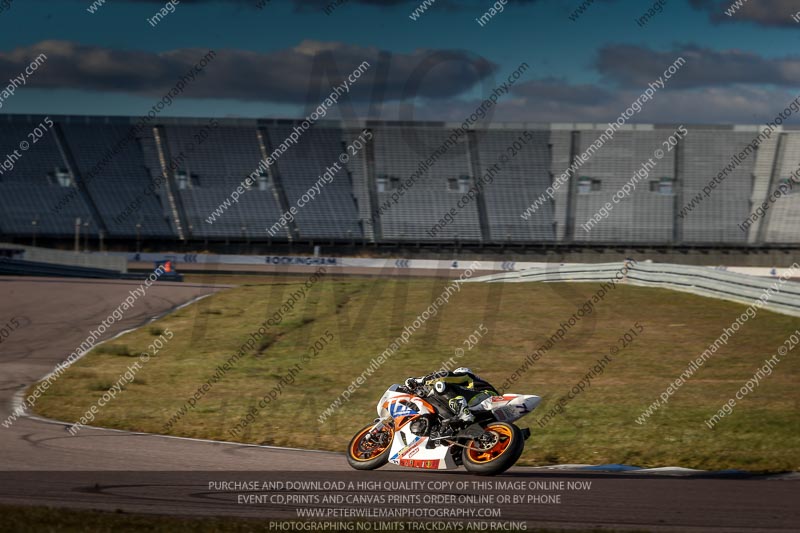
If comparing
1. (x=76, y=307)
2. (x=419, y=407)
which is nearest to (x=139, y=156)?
(x=76, y=307)

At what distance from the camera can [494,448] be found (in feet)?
29.9

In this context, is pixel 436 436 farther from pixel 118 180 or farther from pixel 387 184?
pixel 118 180

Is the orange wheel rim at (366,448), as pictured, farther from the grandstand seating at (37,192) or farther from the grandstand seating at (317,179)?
the grandstand seating at (37,192)

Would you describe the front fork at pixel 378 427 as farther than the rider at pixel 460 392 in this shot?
Yes

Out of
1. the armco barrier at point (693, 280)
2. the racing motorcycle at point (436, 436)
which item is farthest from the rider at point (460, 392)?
→ the armco barrier at point (693, 280)

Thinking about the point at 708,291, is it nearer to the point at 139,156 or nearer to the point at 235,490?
the point at 235,490

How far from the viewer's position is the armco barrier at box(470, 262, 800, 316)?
19625 millimetres

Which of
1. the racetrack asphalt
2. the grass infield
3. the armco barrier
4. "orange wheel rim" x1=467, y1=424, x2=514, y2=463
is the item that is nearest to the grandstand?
the armco barrier

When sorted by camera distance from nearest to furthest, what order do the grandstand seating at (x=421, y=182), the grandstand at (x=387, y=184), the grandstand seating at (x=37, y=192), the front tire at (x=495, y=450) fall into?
the front tire at (x=495, y=450), the grandstand at (x=387, y=184), the grandstand seating at (x=37, y=192), the grandstand seating at (x=421, y=182)

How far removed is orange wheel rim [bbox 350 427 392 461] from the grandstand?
41198mm

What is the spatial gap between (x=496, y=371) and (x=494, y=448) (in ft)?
24.2

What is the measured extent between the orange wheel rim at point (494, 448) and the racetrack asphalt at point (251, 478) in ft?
0.84

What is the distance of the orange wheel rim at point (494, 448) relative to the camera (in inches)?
354

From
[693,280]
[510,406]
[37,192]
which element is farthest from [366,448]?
[37,192]
